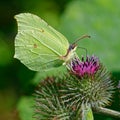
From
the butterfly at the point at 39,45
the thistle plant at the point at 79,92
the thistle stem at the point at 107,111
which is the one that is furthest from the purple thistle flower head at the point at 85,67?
the thistle stem at the point at 107,111

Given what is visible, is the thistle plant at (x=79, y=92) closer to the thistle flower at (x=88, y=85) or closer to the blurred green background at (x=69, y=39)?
the thistle flower at (x=88, y=85)

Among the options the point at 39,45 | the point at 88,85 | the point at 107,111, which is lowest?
the point at 107,111

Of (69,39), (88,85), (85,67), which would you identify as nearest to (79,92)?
(88,85)

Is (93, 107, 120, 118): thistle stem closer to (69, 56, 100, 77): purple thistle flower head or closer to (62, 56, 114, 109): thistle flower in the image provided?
(62, 56, 114, 109): thistle flower

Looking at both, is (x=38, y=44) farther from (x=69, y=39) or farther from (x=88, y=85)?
(x=69, y=39)

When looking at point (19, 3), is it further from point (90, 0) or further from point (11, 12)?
point (90, 0)

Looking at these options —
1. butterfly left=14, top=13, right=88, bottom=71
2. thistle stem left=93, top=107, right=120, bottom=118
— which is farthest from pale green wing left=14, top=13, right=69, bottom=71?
thistle stem left=93, top=107, right=120, bottom=118
